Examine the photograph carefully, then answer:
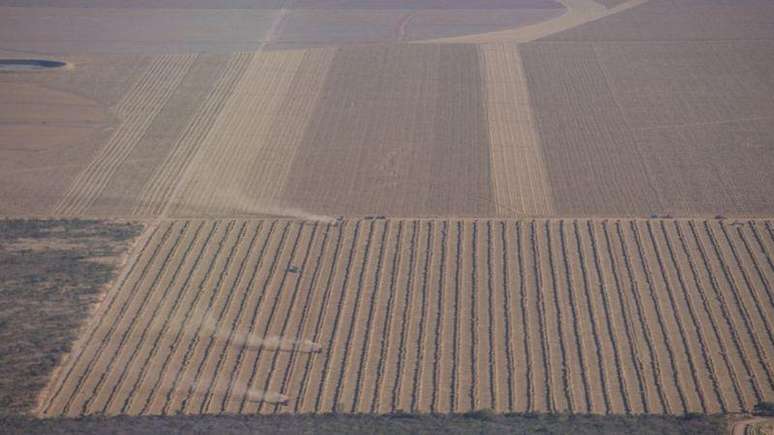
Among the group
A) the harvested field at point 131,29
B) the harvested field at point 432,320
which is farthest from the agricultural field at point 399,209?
the harvested field at point 131,29

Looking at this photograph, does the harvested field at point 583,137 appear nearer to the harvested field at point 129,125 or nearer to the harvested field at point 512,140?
the harvested field at point 512,140

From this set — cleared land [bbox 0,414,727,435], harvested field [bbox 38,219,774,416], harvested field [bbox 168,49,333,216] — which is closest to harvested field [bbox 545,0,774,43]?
harvested field [bbox 168,49,333,216]

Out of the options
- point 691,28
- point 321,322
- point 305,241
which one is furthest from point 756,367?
point 691,28

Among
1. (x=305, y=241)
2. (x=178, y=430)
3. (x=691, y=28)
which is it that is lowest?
(x=691, y=28)

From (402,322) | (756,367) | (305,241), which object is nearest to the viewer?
(756,367)

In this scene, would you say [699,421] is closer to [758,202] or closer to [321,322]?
[321,322]

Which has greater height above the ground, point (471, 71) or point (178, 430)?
point (178, 430)
